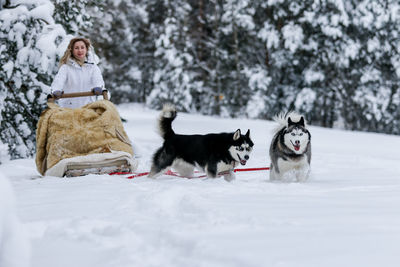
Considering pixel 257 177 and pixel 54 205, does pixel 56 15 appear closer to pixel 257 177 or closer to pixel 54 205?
pixel 257 177

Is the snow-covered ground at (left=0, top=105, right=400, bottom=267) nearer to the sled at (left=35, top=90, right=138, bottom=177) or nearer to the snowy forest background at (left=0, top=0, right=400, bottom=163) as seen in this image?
the sled at (left=35, top=90, right=138, bottom=177)

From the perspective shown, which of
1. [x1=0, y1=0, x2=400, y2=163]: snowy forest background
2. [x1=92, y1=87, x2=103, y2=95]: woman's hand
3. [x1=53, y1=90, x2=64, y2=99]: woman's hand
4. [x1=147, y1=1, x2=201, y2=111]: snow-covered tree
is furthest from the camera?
[x1=147, y1=1, x2=201, y2=111]: snow-covered tree

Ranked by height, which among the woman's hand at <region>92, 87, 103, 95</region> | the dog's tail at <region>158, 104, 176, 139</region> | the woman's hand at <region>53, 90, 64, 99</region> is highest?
the woman's hand at <region>92, 87, 103, 95</region>

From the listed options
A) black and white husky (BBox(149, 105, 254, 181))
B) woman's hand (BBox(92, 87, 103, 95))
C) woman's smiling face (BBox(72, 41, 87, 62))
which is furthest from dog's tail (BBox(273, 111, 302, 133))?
woman's smiling face (BBox(72, 41, 87, 62))

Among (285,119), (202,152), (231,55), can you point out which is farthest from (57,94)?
(231,55)

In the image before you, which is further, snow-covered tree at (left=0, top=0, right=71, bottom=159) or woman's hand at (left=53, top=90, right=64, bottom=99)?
snow-covered tree at (left=0, top=0, right=71, bottom=159)

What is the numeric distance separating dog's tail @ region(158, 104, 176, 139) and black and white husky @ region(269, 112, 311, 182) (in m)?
1.27

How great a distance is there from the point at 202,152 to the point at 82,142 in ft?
5.56

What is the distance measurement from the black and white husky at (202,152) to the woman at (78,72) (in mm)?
1660

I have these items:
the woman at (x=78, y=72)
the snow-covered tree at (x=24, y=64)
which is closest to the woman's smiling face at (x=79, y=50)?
the woman at (x=78, y=72)

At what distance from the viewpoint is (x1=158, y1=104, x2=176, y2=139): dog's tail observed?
512 cm

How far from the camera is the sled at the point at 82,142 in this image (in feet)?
18.2

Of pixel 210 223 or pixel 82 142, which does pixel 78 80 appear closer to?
pixel 82 142

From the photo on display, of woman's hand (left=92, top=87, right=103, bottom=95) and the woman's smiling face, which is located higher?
the woman's smiling face
